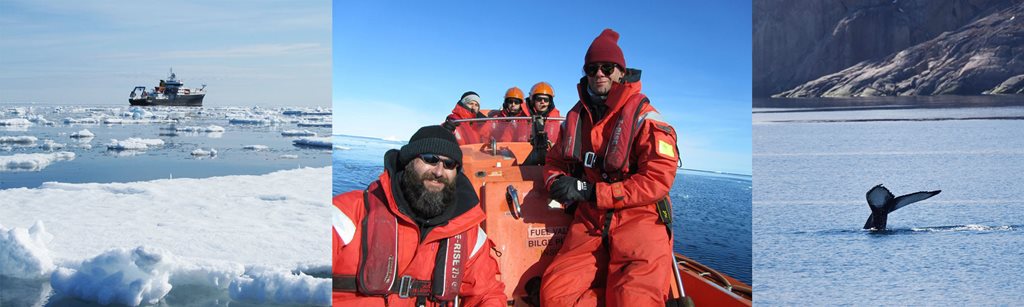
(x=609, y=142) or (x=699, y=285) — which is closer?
(x=609, y=142)

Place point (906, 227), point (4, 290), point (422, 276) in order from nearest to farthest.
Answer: point (422, 276) → point (4, 290) → point (906, 227)

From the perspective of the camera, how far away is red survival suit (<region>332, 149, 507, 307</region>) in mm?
1769

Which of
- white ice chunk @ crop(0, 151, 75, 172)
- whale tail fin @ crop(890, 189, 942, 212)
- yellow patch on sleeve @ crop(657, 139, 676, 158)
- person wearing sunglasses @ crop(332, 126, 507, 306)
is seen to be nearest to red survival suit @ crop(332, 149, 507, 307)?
person wearing sunglasses @ crop(332, 126, 507, 306)

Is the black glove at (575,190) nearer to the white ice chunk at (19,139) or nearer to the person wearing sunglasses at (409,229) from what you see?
the person wearing sunglasses at (409,229)

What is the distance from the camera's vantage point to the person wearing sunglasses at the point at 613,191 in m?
2.19

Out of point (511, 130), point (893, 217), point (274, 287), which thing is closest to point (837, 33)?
point (893, 217)

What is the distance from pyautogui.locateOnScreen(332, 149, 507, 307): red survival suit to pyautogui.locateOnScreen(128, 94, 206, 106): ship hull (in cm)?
180

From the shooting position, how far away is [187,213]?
144 inches

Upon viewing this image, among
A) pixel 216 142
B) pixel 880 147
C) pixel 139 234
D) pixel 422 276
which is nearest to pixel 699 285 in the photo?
pixel 422 276

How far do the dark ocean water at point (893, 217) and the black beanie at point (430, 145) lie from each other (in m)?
2.34

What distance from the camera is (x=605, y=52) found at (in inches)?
90.3

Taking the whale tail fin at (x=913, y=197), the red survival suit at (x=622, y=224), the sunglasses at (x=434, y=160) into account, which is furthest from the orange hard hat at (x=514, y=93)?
the whale tail fin at (x=913, y=197)

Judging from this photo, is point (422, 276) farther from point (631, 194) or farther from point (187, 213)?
point (187, 213)

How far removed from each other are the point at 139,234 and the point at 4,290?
0.68 metres
